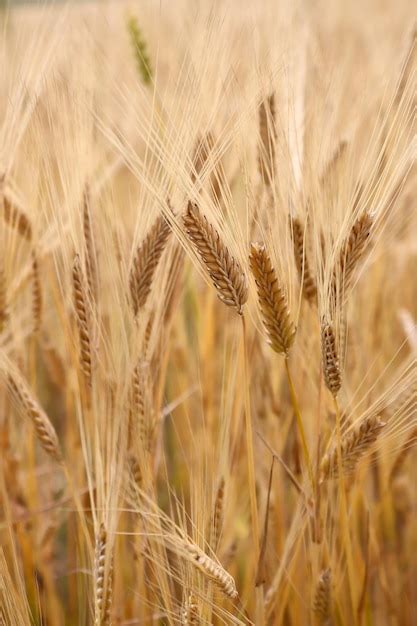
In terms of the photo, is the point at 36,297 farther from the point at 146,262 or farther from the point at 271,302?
the point at 271,302

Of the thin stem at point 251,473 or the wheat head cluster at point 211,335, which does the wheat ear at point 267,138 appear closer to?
the wheat head cluster at point 211,335

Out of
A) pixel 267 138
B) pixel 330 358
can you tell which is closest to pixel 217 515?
pixel 330 358

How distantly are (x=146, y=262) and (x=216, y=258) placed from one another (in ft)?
0.42

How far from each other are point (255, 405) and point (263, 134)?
0.39 meters

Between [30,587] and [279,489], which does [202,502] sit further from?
[30,587]

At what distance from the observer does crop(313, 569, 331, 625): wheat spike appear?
0.79m

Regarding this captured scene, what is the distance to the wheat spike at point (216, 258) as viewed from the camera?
2.19 feet

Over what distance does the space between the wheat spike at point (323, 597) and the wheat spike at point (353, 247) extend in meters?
0.33

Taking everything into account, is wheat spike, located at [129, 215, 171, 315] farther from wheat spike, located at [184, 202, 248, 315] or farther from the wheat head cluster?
wheat spike, located at [184, 202, 248, 315]

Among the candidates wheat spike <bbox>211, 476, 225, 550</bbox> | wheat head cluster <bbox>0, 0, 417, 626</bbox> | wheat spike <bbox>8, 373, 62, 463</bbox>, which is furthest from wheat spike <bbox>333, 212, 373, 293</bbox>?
wheat spike <bbox>8, 373, 62, 463</bbox>

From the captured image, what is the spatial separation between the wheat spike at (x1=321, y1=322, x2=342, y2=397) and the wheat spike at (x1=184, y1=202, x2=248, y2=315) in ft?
0.28

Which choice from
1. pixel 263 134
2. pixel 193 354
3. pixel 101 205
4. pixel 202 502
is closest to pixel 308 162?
pixel 263 134

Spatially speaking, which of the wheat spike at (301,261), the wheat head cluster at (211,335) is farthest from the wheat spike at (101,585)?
the wheat spike at (301,261)

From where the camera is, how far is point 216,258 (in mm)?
673
